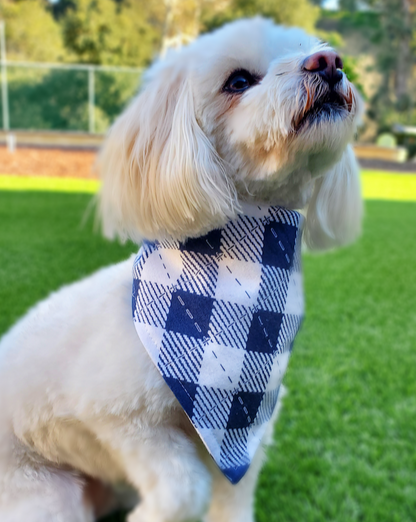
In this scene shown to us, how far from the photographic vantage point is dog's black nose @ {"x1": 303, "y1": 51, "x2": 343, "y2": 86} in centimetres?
96

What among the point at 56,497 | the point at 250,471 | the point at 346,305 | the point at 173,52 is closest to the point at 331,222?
the point at 173,52

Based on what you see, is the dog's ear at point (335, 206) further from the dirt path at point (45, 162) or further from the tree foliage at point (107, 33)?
the tree foliage at point (107, 33)

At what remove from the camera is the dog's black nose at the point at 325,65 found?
0.96 metres

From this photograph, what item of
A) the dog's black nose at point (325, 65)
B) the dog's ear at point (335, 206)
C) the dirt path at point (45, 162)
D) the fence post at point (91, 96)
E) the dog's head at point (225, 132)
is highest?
the dog's black nose at point (325, 65)

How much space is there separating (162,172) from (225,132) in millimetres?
182

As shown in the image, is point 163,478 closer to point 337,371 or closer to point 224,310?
point 224,310

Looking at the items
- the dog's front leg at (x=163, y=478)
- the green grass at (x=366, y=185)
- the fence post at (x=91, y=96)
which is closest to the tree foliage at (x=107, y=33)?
the fence post at (x=91, y=96)

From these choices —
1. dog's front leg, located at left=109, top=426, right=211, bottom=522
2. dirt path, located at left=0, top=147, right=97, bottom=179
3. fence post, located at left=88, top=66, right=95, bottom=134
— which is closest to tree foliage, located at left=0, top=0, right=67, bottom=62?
fence post, located at left=88, top=66, right=95, bottom=134

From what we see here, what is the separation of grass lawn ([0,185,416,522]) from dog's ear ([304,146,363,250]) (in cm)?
54

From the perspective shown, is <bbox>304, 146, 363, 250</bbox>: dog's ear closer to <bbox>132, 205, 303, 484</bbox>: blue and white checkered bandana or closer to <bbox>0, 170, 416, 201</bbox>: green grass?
<bbox>132, 205, 303, 484</bbox>: blue and white checkered bandana

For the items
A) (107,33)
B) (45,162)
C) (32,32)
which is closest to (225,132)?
(45,162)

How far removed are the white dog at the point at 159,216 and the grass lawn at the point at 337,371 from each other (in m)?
0.38

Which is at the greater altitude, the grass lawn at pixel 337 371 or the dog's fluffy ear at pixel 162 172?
the dog's fluffy ear at pixel 162 172

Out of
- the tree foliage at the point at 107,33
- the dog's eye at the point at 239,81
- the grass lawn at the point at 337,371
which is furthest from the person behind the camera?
the tree foliage at the point at 107,33
